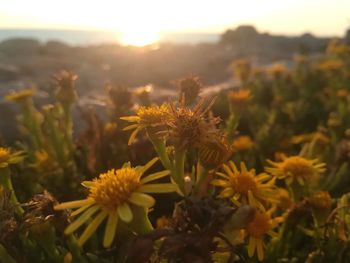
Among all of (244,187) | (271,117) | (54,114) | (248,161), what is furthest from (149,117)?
(271,117)

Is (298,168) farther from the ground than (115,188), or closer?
closer

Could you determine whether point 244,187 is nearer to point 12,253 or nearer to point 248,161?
point 12,253

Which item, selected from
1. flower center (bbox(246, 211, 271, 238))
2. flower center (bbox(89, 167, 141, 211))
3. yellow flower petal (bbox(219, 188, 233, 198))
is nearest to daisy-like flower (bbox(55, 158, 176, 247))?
flower center (bbox(89, 167, 141, 211))

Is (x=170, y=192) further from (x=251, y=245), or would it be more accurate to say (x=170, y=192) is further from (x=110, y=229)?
(x=110, y=229)

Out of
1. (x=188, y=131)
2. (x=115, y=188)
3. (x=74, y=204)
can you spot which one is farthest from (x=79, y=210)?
(x=188, y=131)

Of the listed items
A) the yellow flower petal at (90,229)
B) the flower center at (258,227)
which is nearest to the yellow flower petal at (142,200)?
the yellow flower petal at (90,229)

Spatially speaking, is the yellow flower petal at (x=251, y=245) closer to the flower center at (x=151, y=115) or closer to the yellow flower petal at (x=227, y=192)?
the yellow flower petal at (x=227, y=192)
